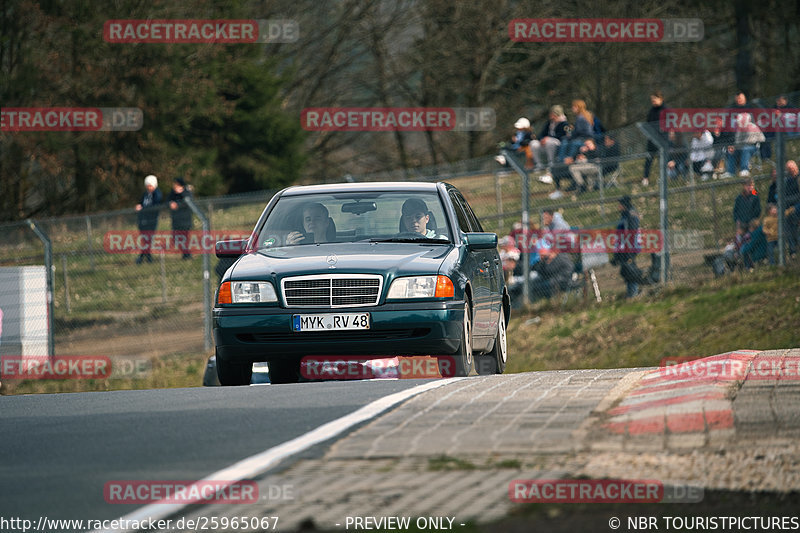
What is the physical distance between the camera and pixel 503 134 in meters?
52.3

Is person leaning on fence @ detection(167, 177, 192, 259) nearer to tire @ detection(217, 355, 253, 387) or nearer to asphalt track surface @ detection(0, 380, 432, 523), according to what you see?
tire @ detection(217, 355, 253, 387)

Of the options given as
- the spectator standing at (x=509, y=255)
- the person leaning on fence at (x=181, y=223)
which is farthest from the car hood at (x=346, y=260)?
the person leaning on fence at (x=181, y=223)

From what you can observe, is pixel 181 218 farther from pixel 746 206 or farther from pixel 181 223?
pixel 746 206

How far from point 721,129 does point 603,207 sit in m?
3.51

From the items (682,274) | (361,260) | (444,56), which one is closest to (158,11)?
(444,56)

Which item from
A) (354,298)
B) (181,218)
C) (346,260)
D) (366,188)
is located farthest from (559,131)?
(354,298)

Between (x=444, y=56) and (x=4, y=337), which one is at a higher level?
(x=444, y=56)

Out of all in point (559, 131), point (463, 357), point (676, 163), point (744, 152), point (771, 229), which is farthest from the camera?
point (559, 131)

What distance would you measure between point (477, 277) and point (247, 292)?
2131 mm

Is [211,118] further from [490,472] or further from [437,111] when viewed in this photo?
[490,472]

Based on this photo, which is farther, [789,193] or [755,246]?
[755,246]

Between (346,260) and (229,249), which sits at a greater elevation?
(229,249)

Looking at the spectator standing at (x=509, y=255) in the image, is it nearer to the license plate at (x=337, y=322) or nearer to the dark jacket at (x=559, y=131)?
the dark jacket at (x=559, y=131)

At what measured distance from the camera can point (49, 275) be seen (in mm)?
21312
